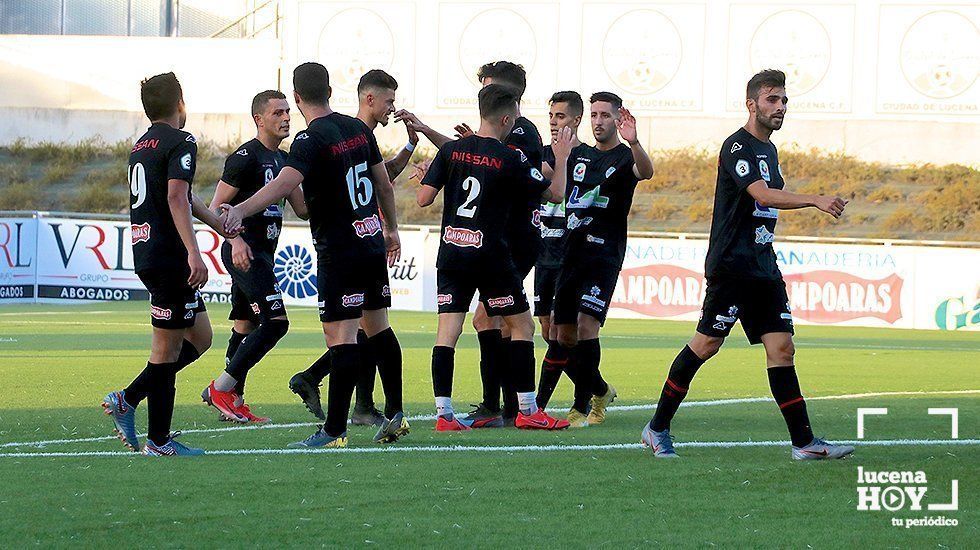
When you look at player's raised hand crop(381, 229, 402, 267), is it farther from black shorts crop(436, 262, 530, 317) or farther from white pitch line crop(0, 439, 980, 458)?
white pitch line crop(0, 439, 980, 458)

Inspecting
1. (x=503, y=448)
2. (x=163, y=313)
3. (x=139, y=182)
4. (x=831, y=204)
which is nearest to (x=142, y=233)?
(x=139, y=182)

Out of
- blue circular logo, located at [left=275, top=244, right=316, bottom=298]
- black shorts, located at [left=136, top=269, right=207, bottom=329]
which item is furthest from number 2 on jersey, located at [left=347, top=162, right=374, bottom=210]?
blue circular logo, located at [left=275, top=244, right=316, bottom=298]

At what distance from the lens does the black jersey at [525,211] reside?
891cm

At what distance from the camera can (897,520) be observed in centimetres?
559

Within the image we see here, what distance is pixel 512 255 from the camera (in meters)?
8.97

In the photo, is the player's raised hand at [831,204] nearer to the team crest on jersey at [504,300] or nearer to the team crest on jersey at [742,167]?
the team crest on jersey at [742,167]

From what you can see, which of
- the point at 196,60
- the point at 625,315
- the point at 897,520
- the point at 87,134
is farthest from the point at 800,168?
the point at 897,520

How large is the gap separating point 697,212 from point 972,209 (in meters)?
6.89

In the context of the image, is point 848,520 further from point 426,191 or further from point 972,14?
point 972,14

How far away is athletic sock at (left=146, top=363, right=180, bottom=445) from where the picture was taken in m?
7.21

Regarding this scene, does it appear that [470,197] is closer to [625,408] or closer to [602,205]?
[602,205]

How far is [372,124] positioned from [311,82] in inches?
35.7

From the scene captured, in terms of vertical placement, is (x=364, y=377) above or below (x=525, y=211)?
below

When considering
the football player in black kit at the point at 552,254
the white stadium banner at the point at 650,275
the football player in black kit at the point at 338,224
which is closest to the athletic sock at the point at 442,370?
the football player in black kit at the point at 338,224
